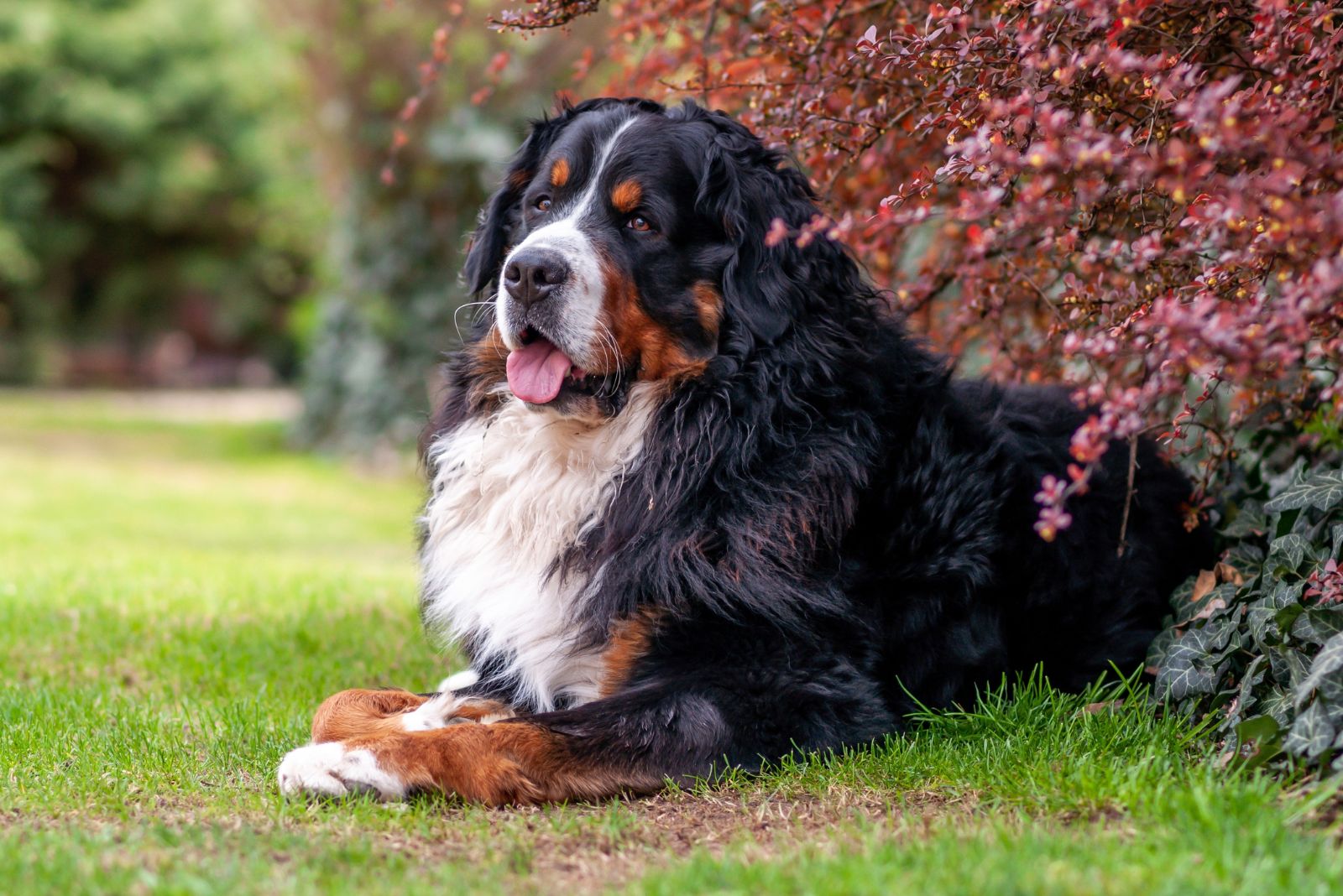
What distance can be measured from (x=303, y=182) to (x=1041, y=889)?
57.0 feet

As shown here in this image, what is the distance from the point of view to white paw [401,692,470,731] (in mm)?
3727

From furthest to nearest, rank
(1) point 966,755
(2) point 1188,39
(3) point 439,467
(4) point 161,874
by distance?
(3) point 439,467, (2) point 1188,39, (1) point 966,755, (4) point 161,874

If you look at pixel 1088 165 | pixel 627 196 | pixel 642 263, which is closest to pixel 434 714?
pixel 642 263

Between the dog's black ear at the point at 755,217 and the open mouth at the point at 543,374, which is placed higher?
the dog's black ear at the point at 755,217

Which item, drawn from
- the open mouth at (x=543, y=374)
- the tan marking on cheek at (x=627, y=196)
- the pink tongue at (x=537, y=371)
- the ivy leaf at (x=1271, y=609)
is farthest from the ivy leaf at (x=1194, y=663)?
the tan marking on cheek at (x=627, y=196)

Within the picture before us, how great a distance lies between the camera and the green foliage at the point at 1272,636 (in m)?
3.00

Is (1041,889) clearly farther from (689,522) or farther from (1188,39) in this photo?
(1188,39)

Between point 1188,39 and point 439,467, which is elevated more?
point 1188,39

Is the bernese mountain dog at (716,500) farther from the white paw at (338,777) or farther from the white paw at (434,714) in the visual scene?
the white paw at (338,777)

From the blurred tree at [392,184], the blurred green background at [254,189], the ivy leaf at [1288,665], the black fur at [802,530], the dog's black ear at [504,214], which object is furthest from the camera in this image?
the blurred green background at [254,189]

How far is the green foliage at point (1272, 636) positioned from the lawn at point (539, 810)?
0.44 ft

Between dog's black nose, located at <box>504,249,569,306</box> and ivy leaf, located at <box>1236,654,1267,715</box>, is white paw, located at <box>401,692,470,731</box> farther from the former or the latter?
ivy leaf, located at <box>1236,654,1267,715</box>

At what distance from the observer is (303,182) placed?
18.2 meters

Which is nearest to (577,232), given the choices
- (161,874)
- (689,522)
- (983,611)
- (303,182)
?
(689,522)
